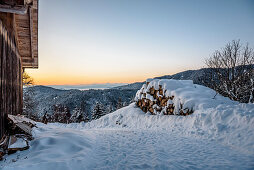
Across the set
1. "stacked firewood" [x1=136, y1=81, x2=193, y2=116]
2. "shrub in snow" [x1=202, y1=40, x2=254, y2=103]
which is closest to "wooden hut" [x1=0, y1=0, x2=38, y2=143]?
"stacked firewood" [x1=136, y1=81, x2=193, y2=116]

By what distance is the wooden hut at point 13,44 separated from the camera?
130 inches

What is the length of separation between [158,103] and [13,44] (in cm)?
887

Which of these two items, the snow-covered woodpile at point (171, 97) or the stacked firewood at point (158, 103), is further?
the stacked firewood at point (158, 103)

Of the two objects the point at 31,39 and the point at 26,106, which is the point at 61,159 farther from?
the point at 26,106

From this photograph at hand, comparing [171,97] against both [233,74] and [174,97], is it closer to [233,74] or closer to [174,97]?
[174,97]

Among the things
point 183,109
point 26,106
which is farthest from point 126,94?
point 183,109

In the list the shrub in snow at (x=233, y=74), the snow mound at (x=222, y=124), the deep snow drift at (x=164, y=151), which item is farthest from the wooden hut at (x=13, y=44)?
the shrub in snow at (x=233, y=74)

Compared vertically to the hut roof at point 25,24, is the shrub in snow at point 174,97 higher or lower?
lower

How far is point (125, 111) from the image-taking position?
1277 cm

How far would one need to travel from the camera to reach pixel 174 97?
29.1 feet

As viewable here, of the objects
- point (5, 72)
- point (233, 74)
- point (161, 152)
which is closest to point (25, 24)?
point (5, 72)

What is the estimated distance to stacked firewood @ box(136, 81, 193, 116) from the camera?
8.32 metres

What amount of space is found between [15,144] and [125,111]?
9.88 meters

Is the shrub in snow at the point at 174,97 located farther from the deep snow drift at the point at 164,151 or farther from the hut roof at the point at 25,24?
the hut roof at the point at 25,24
